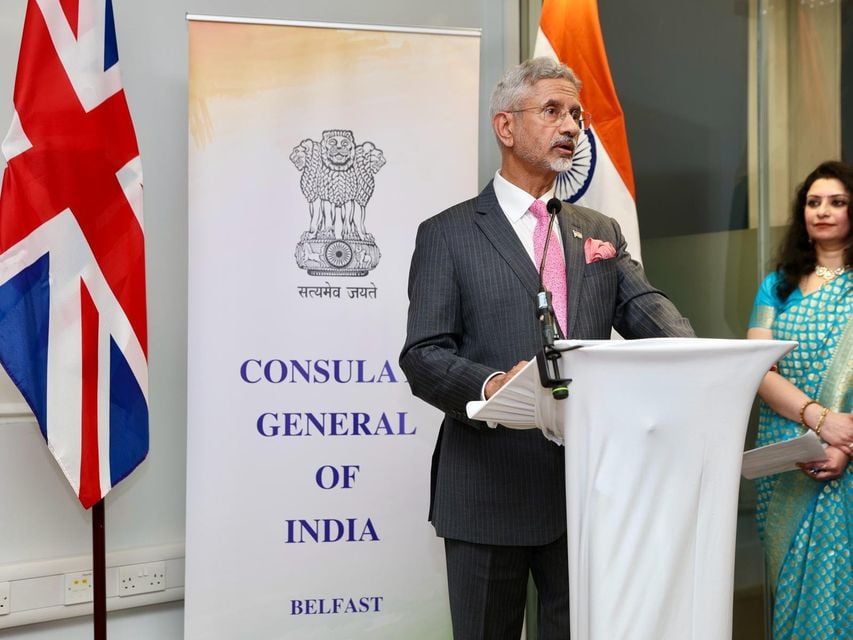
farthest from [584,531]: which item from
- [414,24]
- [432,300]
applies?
[414,24]

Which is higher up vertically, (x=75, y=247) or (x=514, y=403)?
(x=75, y=247)

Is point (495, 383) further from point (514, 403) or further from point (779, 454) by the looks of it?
point (779, 454)

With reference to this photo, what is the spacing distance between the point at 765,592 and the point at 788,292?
100cm

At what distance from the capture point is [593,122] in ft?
9.72

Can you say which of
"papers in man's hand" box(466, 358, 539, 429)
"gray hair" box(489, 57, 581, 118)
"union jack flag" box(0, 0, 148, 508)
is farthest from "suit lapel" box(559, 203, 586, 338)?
"union jack flag" box(0, 0, 148, 508)

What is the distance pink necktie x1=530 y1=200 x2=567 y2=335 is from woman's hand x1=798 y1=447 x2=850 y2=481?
1.07 m

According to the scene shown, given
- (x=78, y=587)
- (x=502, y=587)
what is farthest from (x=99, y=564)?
(x=502, y=587)

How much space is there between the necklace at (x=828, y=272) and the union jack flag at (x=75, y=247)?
6.38 ft

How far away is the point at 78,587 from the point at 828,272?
7.99 feet

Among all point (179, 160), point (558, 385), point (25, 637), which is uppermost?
point (179, 160)

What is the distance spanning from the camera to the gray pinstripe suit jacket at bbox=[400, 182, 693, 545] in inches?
69.3

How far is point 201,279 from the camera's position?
2691 millimetres

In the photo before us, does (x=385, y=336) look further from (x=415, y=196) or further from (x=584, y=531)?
(x=584, y=531)

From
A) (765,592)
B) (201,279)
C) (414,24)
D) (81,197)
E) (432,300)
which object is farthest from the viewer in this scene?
(414,24)
